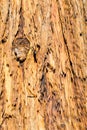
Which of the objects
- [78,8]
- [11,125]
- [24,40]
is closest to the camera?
[11,125]

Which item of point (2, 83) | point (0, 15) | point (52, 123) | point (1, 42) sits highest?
point (0, 15)

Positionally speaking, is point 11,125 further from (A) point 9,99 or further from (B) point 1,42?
(B) point 1,42

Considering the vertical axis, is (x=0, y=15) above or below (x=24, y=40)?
above

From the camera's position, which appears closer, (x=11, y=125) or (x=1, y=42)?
(x=11, y=125)

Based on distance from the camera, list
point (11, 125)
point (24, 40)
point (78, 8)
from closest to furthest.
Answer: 1. point (11, 125)
2. point (24, 40)
3. point (78, 8)

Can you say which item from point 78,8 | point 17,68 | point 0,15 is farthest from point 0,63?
point 78,8
